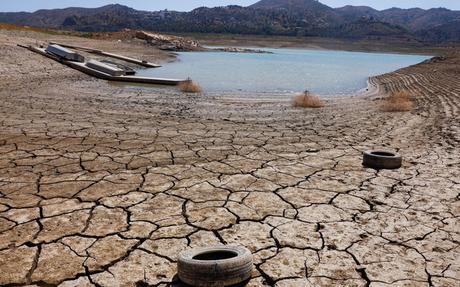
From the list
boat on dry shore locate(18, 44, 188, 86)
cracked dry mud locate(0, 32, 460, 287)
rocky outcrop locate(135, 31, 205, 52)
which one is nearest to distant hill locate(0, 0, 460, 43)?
rocky outcrop locate(135, 31, 205, 52)

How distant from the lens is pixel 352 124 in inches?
319

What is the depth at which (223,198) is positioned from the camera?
13.4ft

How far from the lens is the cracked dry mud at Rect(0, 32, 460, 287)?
2.89 metres

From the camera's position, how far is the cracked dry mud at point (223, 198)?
2889mm

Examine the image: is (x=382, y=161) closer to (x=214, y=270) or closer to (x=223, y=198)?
(x=223, y=198)

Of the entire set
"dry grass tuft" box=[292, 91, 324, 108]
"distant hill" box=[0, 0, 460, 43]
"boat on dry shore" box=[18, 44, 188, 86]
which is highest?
"distant hill" box=[0, 0, 460, 43]

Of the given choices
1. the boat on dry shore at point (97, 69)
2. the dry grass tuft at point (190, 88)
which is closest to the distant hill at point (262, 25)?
the boat on dry shore at point (97, 69)

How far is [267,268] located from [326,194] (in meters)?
1.61

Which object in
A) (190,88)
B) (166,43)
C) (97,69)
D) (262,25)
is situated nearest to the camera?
(190,88)

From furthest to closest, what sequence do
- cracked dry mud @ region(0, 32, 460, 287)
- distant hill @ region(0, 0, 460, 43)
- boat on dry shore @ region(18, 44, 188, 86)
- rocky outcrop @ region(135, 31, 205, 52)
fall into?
distant hill @ region(0, 0, 460, 43), rocky outcrop @ region(135, 31, 205, 52), boat on dry shore @ region(18, 44, 188, 86), cracked dry mud @ region(0, 32, 460, 287)

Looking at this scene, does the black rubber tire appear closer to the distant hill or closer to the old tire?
the old tire

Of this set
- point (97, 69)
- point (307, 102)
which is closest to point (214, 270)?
point (307, 102)

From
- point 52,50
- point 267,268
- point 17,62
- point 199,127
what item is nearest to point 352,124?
point 199,127

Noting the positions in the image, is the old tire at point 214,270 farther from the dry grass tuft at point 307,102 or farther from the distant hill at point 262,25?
the distant hill at point 262,25
